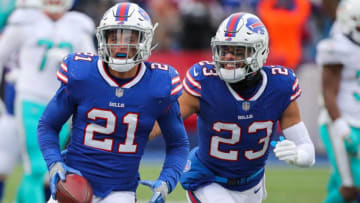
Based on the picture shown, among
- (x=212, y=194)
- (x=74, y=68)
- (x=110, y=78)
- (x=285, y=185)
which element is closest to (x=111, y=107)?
(x=110, y=78)

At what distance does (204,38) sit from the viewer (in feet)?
40.5

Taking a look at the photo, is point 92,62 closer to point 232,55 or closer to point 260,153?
point 232,55

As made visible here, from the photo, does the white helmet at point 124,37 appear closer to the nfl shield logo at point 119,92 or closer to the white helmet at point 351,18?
the nfl shield logo at point 119,92

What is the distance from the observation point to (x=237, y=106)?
498cm

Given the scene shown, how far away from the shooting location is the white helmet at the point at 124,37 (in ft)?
14.9

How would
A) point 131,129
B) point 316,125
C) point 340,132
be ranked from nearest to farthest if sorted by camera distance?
1. point 131,129
2. point 340,132
3. point 316,125

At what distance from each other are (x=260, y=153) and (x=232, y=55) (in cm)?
65

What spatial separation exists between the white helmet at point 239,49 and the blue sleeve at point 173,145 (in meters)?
0.37

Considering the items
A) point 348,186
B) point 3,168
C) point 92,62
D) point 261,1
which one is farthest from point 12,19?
point 261,1

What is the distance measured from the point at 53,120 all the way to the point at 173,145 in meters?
0.71

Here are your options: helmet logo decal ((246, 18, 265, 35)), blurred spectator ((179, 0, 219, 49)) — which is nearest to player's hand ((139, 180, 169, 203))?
helmet logo decal ((246, 18, 265, 35))

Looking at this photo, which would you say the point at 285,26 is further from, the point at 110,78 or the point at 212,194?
the point at 110,78

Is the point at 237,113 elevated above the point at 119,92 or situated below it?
below

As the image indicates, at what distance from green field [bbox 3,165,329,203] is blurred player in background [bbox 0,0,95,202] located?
1.64 metres
